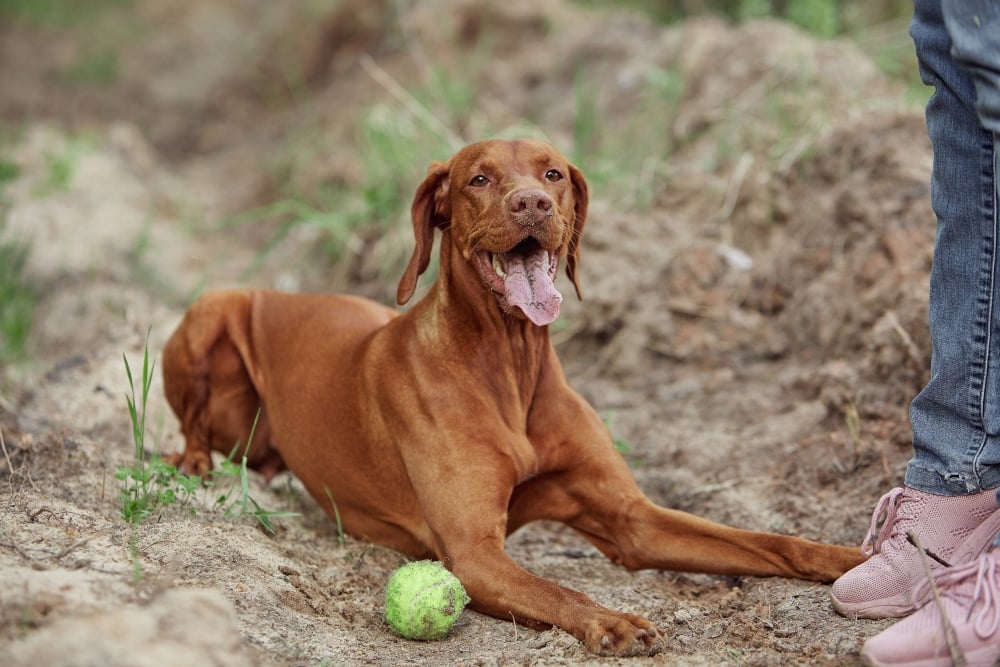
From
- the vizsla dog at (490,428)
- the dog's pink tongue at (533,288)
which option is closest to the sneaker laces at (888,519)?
the vizsla dog at (490,428)

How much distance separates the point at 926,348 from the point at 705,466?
3.15 ft

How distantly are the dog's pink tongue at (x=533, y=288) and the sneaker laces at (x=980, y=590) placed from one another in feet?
4.39

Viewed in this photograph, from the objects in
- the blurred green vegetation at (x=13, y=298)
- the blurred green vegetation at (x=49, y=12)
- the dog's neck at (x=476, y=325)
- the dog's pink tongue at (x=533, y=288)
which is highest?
the blurred green vegetation at (x=49, y=12)

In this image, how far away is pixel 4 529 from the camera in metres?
3.13

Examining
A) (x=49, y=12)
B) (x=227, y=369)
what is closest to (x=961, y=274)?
(x=227, y=369)

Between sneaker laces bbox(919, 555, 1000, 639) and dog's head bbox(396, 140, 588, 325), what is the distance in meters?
1.33

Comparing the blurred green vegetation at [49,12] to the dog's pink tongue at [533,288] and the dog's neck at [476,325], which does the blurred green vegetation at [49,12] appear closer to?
the dog's neck at [476,325]

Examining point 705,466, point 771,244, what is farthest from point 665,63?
point 705,466

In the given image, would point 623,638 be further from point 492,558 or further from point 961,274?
point 961,274

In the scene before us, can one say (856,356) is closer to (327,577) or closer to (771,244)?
(771,244)

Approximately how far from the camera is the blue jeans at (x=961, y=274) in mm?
2852

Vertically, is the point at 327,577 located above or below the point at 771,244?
below

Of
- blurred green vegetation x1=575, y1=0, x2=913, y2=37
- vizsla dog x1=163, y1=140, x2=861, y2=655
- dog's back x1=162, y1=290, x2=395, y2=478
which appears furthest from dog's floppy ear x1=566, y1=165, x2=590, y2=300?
blurred green vegetation x1=575, y1=0, x2=913, y2=37

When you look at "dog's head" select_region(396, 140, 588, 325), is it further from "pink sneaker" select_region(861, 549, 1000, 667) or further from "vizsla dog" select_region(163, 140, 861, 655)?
"pink sneaker" select_region(861, 549, 1000, 667)
